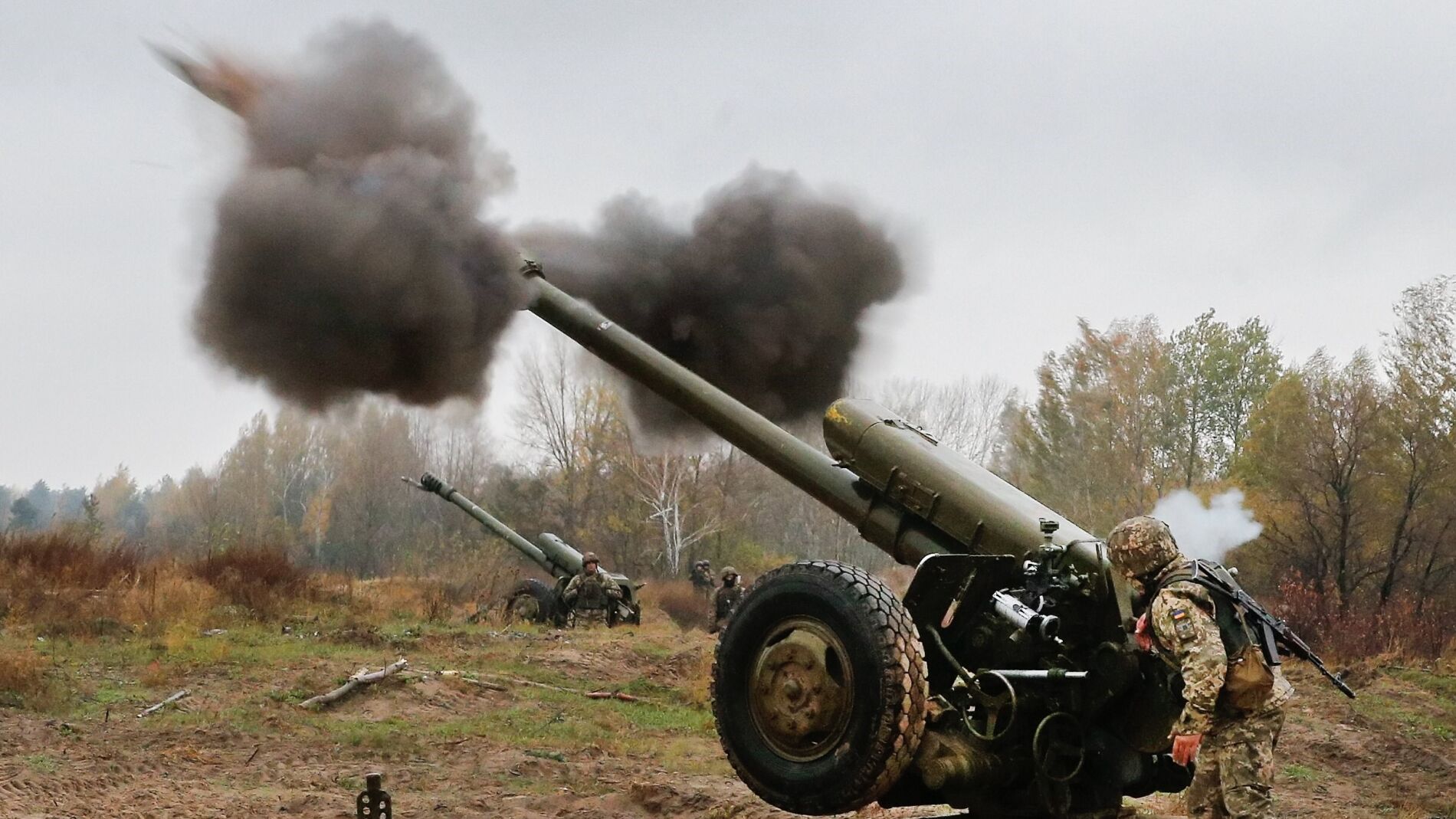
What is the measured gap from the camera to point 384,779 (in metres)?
7.93

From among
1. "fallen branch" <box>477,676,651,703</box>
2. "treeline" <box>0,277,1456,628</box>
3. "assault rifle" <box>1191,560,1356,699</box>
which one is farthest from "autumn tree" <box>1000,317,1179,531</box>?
"assault rifle" <box>1191,560,1356,699</box>

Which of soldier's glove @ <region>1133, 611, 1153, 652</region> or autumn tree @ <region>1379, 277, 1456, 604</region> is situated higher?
autumn tree @ <region>1379, 277, 1456, 604</region>

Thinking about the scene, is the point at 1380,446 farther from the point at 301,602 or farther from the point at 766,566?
the point at 766,566

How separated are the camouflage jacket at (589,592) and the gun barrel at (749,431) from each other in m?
11.4

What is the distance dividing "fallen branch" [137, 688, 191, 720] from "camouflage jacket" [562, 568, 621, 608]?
31.9 feet

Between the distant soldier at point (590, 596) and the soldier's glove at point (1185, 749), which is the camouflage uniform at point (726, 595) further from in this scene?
the soldier's glove at point (1185, 749)

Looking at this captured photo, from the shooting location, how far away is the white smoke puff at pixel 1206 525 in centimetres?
767

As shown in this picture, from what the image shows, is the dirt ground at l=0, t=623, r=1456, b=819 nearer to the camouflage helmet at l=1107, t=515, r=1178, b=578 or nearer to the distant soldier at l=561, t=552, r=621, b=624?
the camouflage helmet at l=1107, t=515, r=1178, b=578

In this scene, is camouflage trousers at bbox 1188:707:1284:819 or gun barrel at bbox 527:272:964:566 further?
gun barrel at bbox 527:272:964:566

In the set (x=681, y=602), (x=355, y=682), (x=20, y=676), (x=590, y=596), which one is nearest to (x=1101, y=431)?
(x=681, y=602)

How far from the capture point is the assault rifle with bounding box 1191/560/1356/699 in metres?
5.00

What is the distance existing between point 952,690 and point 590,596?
15.1 m

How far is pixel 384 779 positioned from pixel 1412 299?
18.1 m

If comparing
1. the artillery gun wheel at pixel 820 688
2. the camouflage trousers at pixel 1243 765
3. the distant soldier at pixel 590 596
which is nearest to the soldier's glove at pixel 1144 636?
the camouflage trousers at pixel 1243 765
